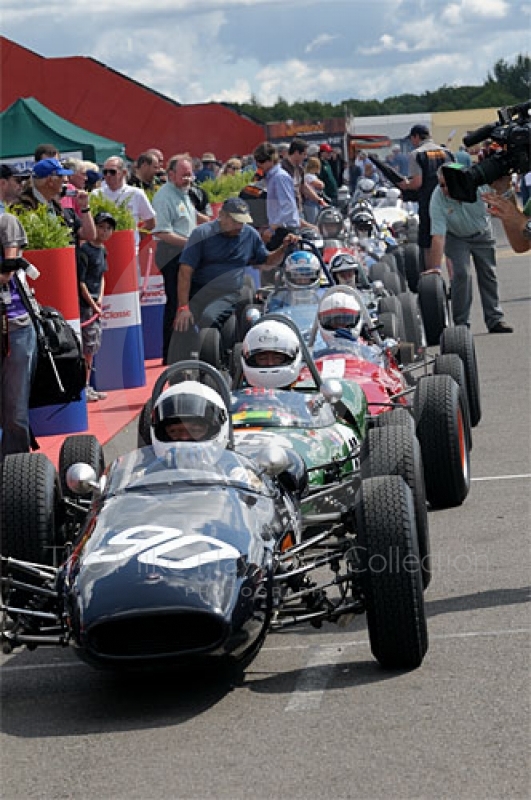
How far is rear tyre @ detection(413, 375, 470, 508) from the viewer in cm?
966

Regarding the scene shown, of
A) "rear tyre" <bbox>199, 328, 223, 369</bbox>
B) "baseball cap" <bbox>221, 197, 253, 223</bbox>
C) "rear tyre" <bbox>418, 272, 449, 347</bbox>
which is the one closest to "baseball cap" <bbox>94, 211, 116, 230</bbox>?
"baseball cap" <bbox>221, 197, 253, 223</bbox>

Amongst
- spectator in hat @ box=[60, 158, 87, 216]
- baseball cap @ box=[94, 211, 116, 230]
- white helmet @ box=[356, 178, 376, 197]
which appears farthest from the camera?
white helmet @ box=[356, 178, 376, 197]

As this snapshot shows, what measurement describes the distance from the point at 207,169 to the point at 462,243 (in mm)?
15623

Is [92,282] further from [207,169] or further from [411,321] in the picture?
[207,169]

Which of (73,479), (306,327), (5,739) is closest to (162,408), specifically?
(73,479)

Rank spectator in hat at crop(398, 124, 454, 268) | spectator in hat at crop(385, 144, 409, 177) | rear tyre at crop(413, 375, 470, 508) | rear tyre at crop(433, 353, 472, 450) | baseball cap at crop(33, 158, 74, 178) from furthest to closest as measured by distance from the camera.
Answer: spectator in hat at crop(385, 144, 409, 177) < spectator in hat at crop(398, 124, 454, 268) < baseball cap at crop(33, 158, 74, 178) < rear tyre at crop(433, 353, 472, 450) < rear tyre at crop(413, 375, 470, 508)

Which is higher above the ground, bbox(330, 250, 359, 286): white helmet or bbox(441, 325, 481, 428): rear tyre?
bbox(330, 250, 359, 286): white helmet

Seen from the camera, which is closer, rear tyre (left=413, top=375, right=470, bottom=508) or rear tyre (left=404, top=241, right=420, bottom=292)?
rear tyre (left=413, top=375, right=470, bottom=508)

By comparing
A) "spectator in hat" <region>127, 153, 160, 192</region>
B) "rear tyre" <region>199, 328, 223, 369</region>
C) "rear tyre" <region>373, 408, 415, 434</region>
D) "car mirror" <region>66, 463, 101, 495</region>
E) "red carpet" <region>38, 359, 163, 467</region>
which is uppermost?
"spectator in hat" <region>127, 153, 160, 192</region>

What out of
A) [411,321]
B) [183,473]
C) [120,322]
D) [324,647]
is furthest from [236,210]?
[324,647]

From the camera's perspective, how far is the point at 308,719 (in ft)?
20.0

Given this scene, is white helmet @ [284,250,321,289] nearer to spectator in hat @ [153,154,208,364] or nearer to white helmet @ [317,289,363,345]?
spectator in hat @ [153,154,208,364]

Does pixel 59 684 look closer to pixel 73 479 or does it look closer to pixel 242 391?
pixel 73 479

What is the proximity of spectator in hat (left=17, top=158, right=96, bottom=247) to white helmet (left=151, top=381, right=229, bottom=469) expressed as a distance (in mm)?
5688
